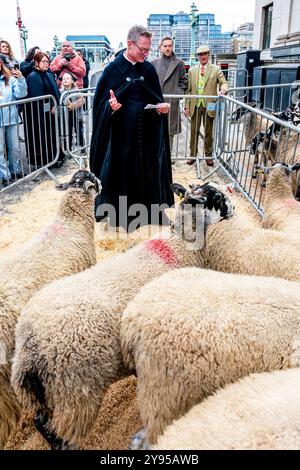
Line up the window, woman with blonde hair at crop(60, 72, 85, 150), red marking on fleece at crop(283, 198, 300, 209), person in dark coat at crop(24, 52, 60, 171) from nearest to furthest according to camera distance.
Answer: red marking on fleece at crop(283, 198, 300, 209)
person in dark coat at crop(24, 52, 60, 171)
woman with blonde hair at crop(60, 72, 85, 150)
the window

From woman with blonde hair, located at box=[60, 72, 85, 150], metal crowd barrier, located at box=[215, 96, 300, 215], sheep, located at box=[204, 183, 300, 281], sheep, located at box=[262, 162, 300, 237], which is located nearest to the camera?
sheep, located at box=[204, 183, 300, 281]

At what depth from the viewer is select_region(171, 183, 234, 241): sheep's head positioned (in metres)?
3.11

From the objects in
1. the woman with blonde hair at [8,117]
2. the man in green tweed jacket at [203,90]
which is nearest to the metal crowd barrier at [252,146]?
the man in green tweed jacket at [203,90]

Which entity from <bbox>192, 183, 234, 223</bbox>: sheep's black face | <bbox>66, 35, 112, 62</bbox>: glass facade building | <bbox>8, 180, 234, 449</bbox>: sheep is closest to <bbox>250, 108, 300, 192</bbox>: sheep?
<bbox>192, 183, 234, 223</bbox>: sheep's black face

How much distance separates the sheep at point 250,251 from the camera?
3019 mm

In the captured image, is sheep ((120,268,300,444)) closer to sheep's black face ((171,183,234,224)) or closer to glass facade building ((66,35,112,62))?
sheep's black face ((171,183,234,224))

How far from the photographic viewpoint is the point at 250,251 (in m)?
3.27

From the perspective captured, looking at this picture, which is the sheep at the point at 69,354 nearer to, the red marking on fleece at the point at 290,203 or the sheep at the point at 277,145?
the red marking on fleece at the point at 290,203

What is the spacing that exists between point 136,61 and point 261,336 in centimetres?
350

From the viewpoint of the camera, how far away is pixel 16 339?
2125 millimetres

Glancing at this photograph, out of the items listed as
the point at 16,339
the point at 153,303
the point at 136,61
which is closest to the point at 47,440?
the point at 16,339

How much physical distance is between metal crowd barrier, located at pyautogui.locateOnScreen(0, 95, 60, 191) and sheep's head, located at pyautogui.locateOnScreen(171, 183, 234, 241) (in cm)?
407

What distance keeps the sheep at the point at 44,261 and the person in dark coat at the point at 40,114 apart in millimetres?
3734

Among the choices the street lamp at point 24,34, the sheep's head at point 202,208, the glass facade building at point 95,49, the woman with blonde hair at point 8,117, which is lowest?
the sheep's head at point 202,208
